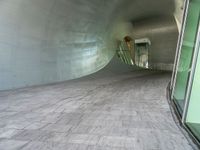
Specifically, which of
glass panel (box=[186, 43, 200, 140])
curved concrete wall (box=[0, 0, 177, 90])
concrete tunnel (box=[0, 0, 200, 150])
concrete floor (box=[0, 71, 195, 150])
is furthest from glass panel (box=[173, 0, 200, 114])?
curved concrete wall (box=[0, 0, 177, 90])

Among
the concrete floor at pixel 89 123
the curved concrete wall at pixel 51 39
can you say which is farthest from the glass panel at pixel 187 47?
the curved concrete wall at pixel 51 39

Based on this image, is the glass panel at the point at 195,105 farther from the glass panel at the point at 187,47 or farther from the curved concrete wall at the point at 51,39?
the curved concrete wall at the point at 51,39

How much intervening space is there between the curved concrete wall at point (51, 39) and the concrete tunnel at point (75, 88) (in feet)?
0.08

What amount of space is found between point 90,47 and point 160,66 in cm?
902

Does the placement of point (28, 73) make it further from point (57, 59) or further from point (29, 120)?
point (29, 120)

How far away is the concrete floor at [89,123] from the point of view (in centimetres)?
270

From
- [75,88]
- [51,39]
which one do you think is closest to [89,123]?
[75,88]

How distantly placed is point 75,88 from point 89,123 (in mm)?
3408

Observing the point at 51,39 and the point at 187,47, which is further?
the point at 51,39

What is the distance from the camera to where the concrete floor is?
2.70 m

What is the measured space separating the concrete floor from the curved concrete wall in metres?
1.57

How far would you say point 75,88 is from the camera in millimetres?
6809

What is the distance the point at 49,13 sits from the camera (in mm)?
7527

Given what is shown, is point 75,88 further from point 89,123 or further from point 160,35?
point 160,35
